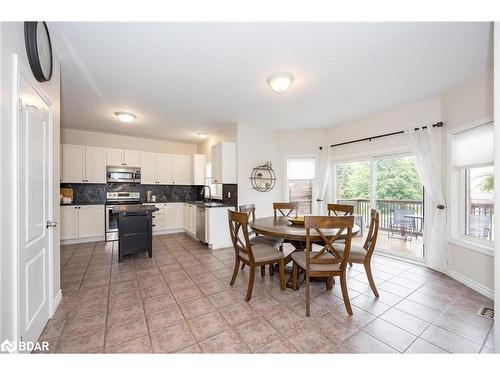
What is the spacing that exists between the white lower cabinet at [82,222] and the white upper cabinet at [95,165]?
65 centimetres

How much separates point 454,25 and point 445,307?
2584 millimetres

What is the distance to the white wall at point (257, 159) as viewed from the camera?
425 centimetres

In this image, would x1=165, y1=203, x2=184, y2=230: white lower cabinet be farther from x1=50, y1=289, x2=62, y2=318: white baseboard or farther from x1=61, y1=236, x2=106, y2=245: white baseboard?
x1=50, y1=289, x2=62, y2=318: white baseboard

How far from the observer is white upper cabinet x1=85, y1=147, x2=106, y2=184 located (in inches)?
181

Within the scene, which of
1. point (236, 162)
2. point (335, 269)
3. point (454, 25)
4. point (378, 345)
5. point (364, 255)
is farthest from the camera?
point (236, 162)

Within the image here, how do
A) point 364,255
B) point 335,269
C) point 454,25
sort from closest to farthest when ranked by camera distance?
1. point 454,25
2. point 335,269
3. point 364,255

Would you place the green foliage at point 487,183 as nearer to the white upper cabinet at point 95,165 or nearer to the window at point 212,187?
the window at point 212,187

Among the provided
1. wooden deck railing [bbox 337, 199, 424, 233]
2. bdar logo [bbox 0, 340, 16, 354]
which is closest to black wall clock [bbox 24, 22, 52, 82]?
bdar logo [bbox 0, 340, 16, 354]

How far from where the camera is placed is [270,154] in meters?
4.66

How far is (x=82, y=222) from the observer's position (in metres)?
4.42

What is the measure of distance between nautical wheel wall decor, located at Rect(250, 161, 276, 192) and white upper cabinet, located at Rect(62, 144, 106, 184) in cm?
352

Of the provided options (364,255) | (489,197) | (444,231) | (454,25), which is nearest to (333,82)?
(454,25)
